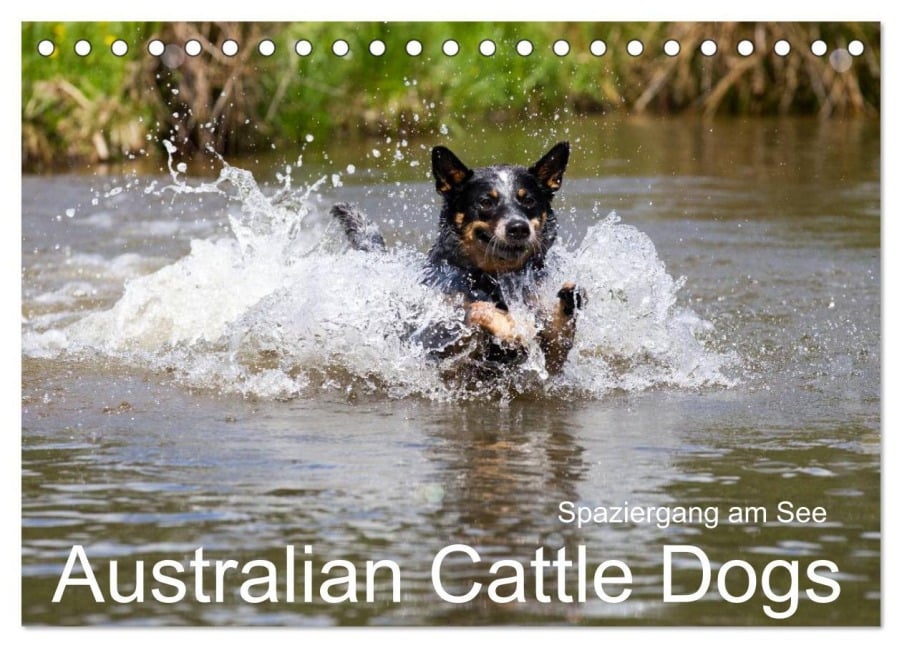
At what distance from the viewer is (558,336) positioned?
21.2ft

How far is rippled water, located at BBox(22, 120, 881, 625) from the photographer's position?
14.5 feet

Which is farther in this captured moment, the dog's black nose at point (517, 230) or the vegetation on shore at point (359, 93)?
the vegetation on shore at point (359, 93)

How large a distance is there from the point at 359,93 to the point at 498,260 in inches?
209

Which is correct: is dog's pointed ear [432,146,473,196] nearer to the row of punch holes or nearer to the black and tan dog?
the black and tan dog

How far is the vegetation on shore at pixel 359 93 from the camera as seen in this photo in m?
10.5

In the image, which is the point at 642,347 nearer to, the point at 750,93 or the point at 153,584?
the point at 153,584

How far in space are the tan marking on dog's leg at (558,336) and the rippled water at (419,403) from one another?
0.08 metres

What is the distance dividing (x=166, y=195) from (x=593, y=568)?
7.27 m

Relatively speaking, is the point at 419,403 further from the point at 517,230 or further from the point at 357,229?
the point at 357,229

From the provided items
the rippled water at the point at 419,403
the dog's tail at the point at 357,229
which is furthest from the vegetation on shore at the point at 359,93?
the dog's tail at the point at 357,229

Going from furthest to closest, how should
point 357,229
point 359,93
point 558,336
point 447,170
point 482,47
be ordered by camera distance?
point 359,93, point 357,229, point 447,170, point 558,336, point 482,47

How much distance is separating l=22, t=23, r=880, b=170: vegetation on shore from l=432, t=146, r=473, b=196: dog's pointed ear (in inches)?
118

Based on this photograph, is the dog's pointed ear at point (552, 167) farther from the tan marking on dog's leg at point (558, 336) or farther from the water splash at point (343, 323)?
the tan marking on dog's leg at point (558, 336)

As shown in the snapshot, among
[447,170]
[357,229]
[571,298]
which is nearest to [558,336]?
[571,298]
